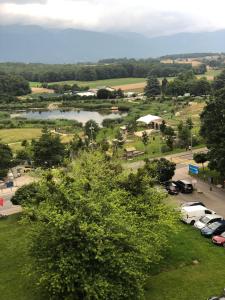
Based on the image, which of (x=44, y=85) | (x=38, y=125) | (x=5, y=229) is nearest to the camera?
(x=5, y=229)

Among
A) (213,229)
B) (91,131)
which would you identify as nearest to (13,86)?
(91,131)

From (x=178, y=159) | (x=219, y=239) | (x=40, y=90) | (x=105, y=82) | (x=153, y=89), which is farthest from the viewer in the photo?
(x=105, y=82)

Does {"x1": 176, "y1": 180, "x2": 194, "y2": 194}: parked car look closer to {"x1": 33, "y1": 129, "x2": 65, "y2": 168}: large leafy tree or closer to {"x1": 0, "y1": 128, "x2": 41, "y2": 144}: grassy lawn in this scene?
{"x1": 33, "y1": 129, "x2": 65, "y2": 168}: large leafy tree

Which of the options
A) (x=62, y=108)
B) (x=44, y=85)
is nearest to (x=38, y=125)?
(x=62, y=108)

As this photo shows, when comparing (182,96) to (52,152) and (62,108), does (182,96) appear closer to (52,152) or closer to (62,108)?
(62,108)

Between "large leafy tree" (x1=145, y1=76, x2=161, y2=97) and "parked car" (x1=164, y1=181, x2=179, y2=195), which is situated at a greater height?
"parked car" (x1=164, y1=181, x2=179, y2=195)

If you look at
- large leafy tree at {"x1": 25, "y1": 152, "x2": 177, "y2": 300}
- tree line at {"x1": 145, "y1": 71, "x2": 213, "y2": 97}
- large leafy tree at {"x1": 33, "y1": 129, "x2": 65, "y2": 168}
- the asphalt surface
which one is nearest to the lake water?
tree line at {"x1": 145, "y1": 71, "x2": 213, "y2": 97}

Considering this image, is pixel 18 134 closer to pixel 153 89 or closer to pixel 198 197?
pixel 198 197
